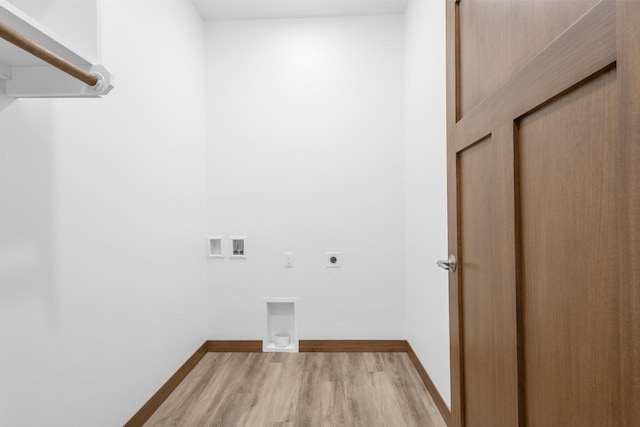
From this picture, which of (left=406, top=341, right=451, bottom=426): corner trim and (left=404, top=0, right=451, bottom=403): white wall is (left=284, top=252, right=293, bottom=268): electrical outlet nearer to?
(left=404, top=0, right=451, bottom=403): white wall

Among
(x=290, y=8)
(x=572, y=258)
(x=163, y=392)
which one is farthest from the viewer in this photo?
(x=290, y=8)

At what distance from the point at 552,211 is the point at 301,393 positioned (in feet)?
6.03

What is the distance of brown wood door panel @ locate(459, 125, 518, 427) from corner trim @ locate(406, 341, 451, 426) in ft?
2.41

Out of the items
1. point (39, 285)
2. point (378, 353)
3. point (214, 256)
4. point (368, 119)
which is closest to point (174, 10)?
point (368, 119)

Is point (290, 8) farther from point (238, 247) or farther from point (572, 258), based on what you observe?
point (572, 258)

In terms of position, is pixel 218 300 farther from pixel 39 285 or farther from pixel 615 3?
pixel 615 3

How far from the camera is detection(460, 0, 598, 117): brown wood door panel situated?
67 centimetres

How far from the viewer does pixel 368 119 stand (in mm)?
2764

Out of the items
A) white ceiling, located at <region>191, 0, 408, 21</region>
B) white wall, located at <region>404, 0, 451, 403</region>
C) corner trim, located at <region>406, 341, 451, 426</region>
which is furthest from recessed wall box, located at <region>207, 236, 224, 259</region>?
white ceiling, located at <region>191, 0, 408, 21</region>

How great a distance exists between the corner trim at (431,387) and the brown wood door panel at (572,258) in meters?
1.16

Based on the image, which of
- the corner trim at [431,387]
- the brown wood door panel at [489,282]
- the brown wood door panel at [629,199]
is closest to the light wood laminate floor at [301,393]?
the corner trim at [431,387]

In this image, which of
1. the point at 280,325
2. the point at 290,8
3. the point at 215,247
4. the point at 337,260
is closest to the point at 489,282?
the point at 337,260

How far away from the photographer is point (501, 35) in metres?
0.87

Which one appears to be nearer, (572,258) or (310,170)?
(572,258)
